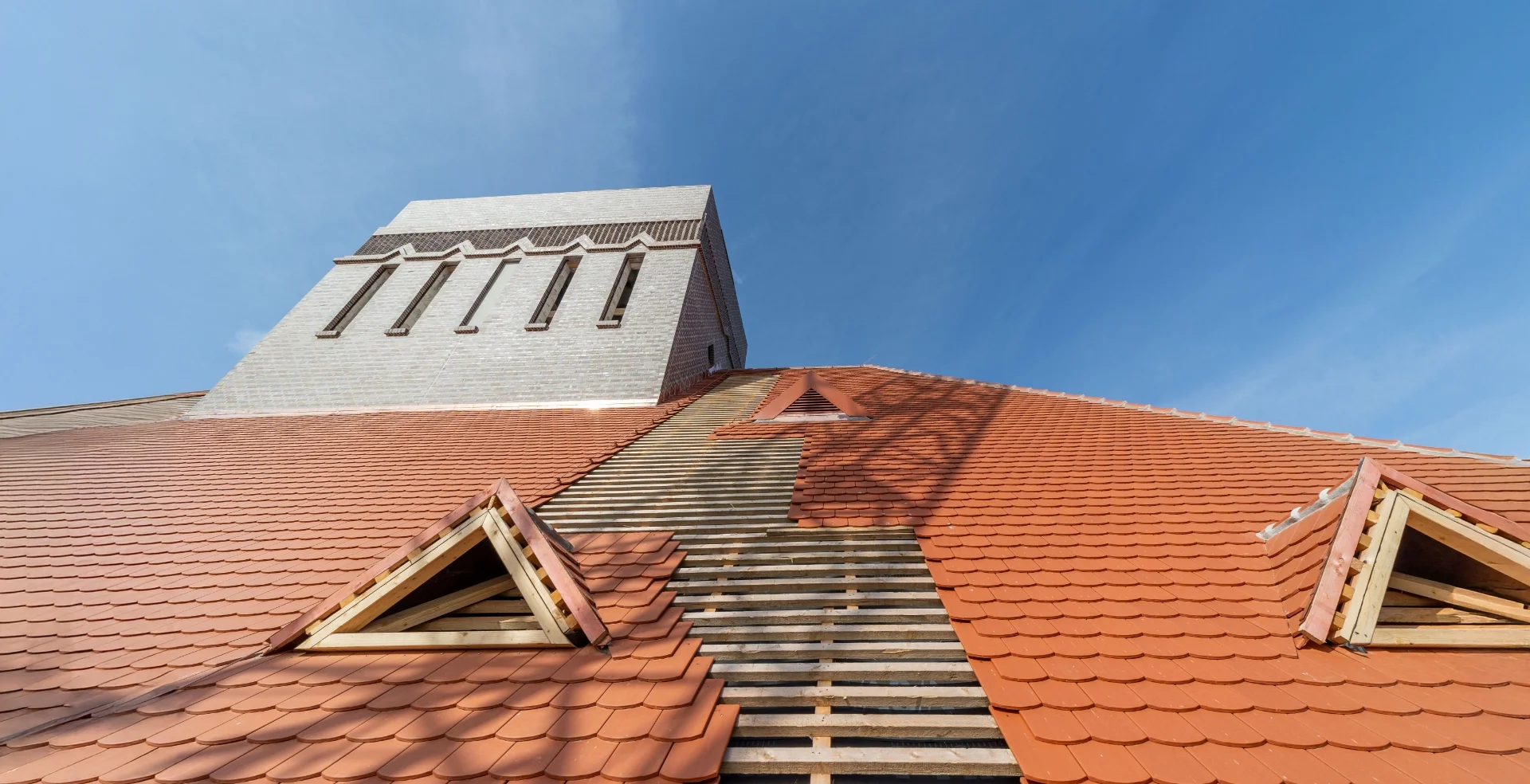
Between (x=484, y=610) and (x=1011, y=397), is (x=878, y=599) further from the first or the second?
(x=1011, y=397)

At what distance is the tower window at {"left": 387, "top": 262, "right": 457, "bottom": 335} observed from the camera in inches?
421

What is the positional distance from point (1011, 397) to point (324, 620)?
29.9 feet

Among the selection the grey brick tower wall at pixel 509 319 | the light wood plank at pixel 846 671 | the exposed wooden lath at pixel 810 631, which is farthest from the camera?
the grey brick tower wall at pixel 509 319

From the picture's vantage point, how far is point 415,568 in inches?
112

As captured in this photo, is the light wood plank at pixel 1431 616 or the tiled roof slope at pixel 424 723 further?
the light wood plank at pixel 1431 616

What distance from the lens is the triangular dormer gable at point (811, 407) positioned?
24.4 feet

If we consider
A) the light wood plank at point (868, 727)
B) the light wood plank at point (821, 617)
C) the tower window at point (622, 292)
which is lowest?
the light wood plank at point (868, 727)

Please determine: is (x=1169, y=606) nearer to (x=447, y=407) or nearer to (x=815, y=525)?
(x=815, y=525)

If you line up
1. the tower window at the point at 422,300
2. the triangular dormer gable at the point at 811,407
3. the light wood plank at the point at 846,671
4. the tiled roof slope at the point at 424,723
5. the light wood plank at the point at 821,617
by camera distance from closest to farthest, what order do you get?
1. the tiled roof slope at the point at 424,723
2. the light wood plank at the point at 846,671
3. the light wood plank at the point at 821,617
4. the triangular dormer gable at the point at 811,407
5. the tower window at the point at 422,300

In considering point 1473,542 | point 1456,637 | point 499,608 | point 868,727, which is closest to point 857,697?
point 868,727

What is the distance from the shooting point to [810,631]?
2.86 meters

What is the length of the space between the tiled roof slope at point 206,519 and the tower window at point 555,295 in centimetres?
257

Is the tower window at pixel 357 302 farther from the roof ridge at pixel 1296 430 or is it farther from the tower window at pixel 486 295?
the roof ridge at pixel 1296 430

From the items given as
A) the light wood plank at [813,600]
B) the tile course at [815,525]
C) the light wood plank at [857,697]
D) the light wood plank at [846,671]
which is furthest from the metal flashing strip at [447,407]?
the light wood plank at [857,697]
